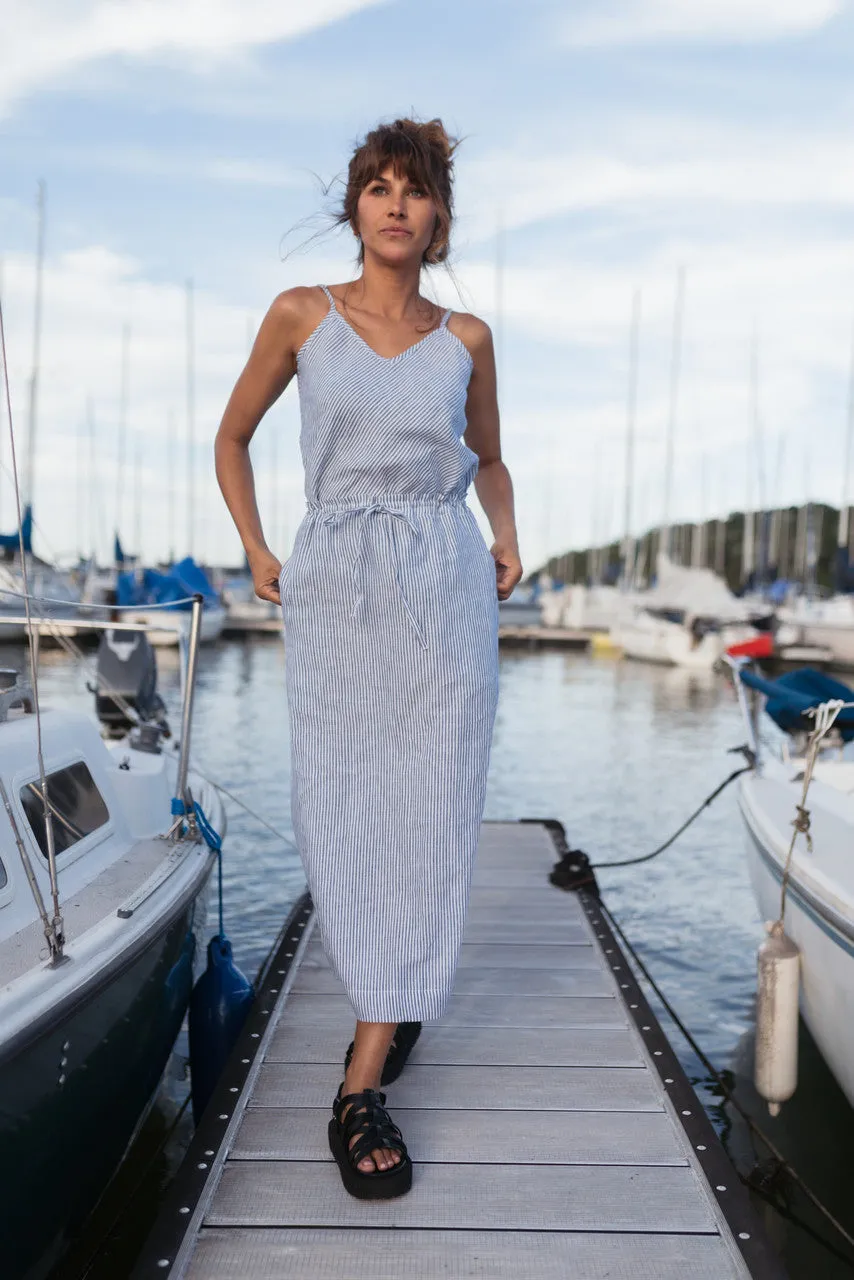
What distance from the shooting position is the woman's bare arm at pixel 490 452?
8.69ft

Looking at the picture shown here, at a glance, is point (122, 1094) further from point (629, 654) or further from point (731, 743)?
point (629, 654)

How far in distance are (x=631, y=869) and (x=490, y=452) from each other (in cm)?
644

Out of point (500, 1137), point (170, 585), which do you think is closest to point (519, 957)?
point (500, 1137)

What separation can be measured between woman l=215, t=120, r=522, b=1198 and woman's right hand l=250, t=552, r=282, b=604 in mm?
77

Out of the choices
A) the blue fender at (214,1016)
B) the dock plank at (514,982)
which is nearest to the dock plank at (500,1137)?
the dock plank at (514,982)

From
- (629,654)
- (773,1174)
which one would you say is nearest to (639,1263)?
(773,1174)

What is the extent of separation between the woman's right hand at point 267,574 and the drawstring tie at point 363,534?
6.9 inches

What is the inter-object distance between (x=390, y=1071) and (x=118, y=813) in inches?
66.7

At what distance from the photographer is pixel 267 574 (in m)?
2.58

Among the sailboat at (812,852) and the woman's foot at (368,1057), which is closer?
the woman's foot at (368,1057)

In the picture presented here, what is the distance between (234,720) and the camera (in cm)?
1666

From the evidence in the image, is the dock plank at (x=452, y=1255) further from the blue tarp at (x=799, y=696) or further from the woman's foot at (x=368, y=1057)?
the blue tarp at (x=799, y=696)

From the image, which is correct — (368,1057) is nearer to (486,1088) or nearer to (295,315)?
(486,1088)

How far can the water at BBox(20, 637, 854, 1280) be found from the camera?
4199 mm
